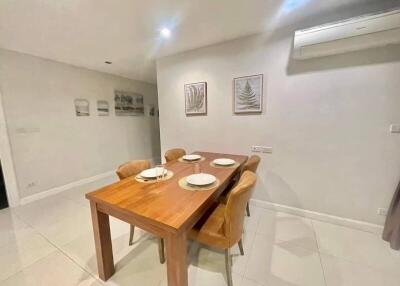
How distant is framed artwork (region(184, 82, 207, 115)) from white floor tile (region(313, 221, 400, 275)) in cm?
217

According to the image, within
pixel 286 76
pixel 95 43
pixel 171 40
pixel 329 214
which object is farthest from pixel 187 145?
pixel 329 214

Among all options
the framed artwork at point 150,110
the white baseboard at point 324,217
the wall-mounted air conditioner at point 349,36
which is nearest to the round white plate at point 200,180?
the white baseboard at point 324,217

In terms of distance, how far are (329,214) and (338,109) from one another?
4.18 ft

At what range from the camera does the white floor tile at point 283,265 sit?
138 cm

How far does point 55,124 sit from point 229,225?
3.33 m

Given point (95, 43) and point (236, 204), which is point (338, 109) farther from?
point (95, 43)

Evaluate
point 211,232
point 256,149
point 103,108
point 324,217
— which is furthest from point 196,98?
point 324,217

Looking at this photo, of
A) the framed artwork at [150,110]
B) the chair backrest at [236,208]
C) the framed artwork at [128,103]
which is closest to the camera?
the chair backrest at [236,208]

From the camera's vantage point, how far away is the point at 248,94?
2348 millimetres

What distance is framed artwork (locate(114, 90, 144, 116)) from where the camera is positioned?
398cm

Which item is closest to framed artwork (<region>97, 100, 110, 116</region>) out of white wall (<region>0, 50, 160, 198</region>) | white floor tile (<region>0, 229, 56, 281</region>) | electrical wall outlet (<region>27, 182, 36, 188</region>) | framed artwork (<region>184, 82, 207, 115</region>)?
white wall (<region>0, 50, 160, 198</region>)

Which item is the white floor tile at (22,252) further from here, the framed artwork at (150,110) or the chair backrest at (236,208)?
the framed artwork at (150,110)

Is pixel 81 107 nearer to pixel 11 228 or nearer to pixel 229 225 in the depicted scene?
pixel 11 228

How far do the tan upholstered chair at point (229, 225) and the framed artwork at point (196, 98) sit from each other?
63.8 inches
